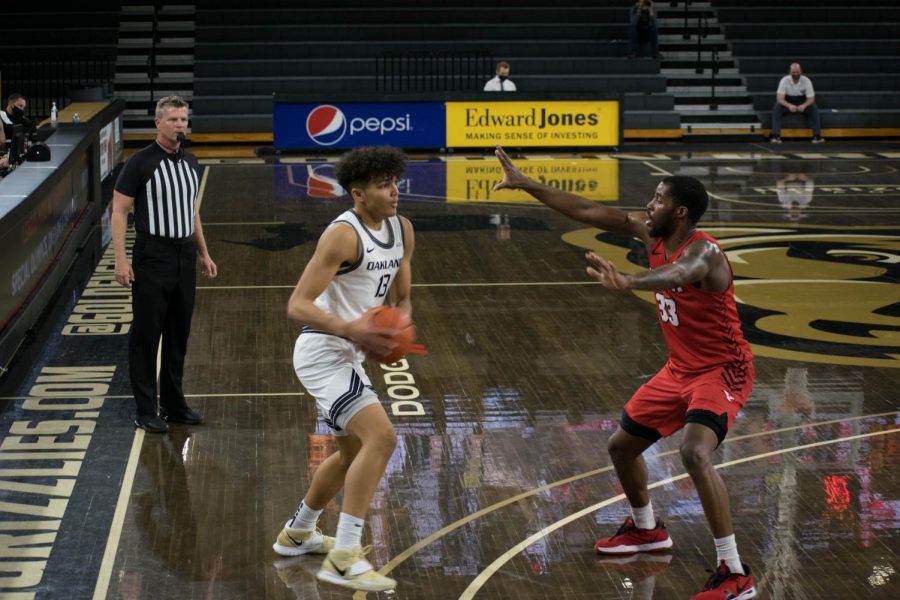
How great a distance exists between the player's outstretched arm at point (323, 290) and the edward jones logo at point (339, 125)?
1759cm

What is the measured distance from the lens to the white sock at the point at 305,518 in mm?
5891

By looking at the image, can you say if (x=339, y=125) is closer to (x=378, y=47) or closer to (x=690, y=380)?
(x=378, y=47)

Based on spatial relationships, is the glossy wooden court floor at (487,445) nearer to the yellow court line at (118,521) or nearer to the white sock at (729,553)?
the yellow court line at (118,521)

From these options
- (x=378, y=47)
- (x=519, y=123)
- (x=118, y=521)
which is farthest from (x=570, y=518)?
(x=378, y=47)

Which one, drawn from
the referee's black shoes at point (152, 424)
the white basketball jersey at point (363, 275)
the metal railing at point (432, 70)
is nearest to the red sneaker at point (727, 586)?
the white basketball jersey at point (363, 275)

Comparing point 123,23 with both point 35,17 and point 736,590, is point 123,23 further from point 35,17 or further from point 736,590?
point 736,590

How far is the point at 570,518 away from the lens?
254 inches

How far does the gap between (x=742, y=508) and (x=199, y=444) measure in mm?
3121

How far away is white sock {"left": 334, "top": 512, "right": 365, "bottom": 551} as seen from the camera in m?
5.45

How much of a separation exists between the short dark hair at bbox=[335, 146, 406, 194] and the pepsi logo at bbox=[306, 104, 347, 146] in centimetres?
1745

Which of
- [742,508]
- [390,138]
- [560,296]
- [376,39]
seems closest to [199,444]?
[742,508]

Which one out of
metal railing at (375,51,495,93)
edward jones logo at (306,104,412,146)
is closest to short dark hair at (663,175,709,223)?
edward jones logo at (306,104,412,146)

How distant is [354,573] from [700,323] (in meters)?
1.85

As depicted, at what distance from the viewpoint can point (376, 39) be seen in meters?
27.3
